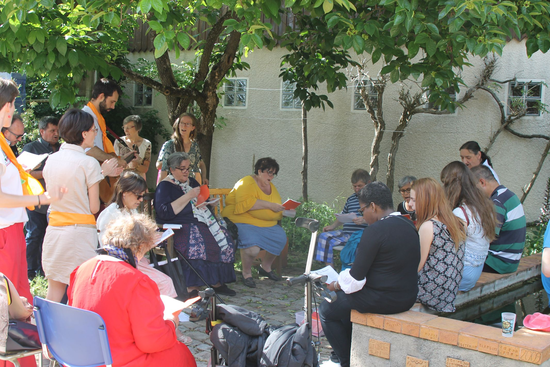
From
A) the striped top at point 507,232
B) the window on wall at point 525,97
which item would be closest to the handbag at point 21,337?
the striped top at point 507,232

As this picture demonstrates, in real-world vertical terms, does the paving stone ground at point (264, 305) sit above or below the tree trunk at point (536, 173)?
below

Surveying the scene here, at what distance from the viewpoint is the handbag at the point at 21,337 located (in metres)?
2.70

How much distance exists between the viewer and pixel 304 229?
779 cm

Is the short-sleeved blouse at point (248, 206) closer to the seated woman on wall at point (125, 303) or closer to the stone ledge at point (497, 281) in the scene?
the stone ledge at point (497, 281)

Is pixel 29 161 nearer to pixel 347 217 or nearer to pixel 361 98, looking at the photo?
pixel 347 217

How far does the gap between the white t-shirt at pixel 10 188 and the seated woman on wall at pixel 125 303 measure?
0.80 m

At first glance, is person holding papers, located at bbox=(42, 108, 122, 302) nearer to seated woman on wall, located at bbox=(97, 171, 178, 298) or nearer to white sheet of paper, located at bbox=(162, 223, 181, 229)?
seated woman on wall, located at bbox=(97, 171, 178, 298)

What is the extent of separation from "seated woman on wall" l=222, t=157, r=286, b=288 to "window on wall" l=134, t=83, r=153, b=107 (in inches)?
270

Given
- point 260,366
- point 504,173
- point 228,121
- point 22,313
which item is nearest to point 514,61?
point 504,173

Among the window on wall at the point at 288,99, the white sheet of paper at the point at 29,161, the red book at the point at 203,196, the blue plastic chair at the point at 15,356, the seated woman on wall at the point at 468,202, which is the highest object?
the window on wall at the point at 288,99

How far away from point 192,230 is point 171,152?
1.11 metres

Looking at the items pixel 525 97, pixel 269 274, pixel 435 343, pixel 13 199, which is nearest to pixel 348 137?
pixel 525 97

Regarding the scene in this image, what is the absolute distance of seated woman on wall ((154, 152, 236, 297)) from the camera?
5359 millimetres

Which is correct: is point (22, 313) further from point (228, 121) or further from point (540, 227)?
point (228, 121)
